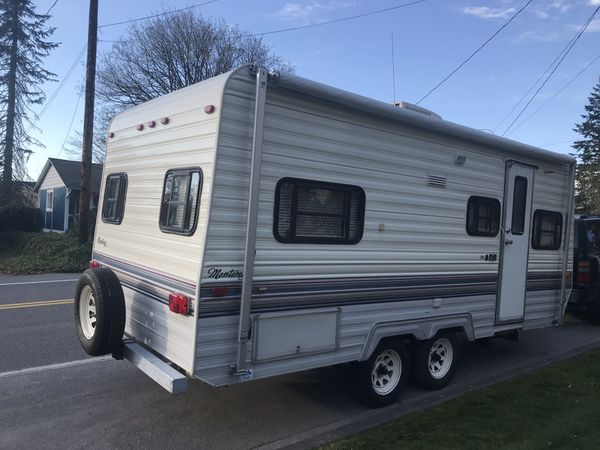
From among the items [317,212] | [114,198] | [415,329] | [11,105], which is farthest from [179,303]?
[11,105]

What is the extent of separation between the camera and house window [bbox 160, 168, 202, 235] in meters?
4.05

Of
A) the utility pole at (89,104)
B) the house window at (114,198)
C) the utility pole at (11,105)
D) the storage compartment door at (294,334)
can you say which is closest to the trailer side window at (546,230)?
the storage compartment door at (294,334)

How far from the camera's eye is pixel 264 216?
4.08m

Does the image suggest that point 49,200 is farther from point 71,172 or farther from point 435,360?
point 435,360

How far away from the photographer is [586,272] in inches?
361

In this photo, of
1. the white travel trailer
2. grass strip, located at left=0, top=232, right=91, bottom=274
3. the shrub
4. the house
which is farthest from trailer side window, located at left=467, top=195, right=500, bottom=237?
the house

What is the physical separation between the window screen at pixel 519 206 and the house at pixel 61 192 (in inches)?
872

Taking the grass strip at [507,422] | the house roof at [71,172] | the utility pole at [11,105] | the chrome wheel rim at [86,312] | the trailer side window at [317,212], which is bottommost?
the grass strip at [507,422]

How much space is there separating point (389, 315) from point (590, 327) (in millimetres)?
6310

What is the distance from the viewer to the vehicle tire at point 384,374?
4918 mm

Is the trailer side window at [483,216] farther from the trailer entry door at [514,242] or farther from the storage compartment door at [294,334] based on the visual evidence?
the storage compartment door at [294,334]

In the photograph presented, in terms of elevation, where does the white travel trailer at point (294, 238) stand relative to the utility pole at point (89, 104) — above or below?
below

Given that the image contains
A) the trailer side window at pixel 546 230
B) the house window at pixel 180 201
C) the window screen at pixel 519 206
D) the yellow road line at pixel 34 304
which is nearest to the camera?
the house window at pixel 180 201

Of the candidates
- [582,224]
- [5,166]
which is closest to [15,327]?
[582,224]
